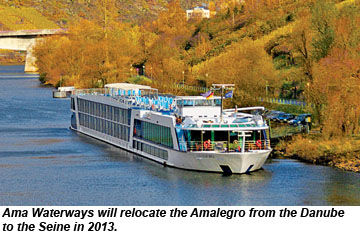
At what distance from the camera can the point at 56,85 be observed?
481ft

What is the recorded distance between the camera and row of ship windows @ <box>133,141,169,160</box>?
178 feet

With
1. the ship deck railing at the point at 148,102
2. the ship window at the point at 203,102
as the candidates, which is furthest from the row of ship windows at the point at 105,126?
the ship window at the point at 203,102

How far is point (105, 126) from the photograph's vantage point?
6875 centimetres

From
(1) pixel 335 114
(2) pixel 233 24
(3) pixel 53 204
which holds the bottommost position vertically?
(3) pixel 53 204

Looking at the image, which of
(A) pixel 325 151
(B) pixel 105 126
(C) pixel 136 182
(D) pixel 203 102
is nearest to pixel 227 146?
(D) pixel 203 102

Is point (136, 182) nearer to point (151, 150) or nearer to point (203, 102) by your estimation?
point (151, 150)

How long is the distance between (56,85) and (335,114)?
313 ft

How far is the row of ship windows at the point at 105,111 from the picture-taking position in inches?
2515

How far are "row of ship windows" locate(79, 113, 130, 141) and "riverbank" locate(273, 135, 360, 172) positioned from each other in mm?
12641

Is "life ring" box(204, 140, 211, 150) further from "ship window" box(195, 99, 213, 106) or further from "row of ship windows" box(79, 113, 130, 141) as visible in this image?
"row of ship windows" box(79, 113, 130, 141)

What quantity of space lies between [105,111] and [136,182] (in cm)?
2132

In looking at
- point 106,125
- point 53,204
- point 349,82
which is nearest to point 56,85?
point 106,125

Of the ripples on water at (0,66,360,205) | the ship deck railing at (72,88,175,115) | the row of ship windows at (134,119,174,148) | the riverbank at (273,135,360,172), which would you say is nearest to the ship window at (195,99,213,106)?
the ship deck railing at (72,88,175,115)
